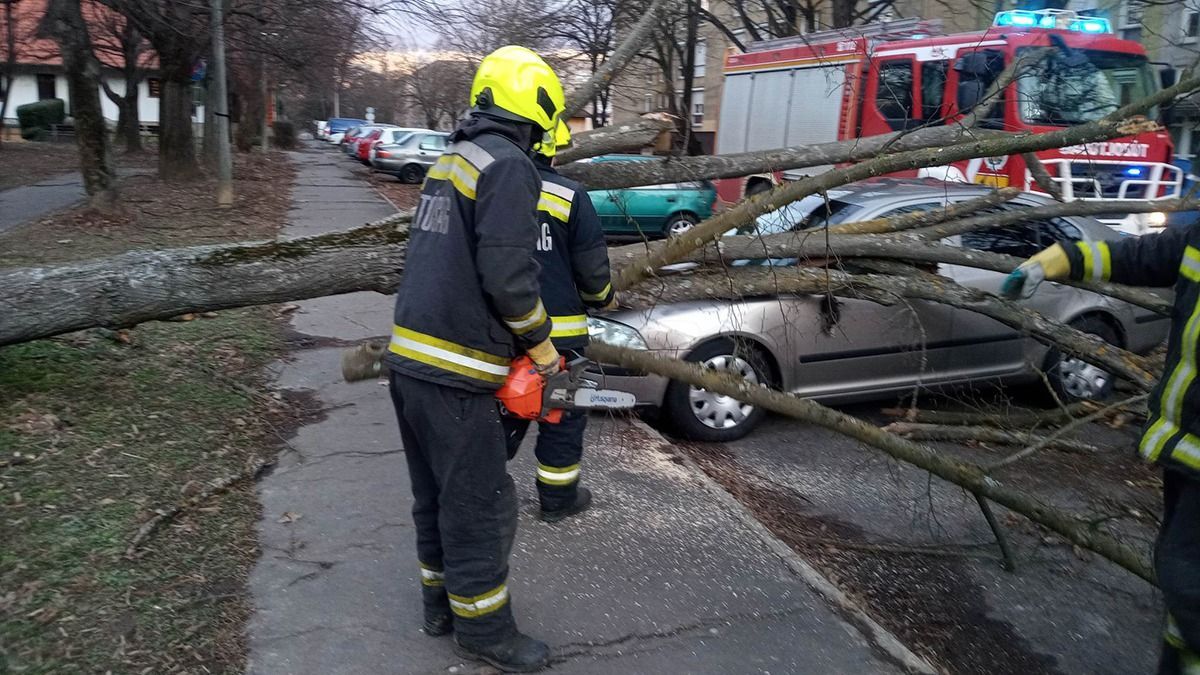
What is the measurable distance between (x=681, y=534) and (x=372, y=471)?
1.63 meters

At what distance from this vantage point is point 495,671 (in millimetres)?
3158

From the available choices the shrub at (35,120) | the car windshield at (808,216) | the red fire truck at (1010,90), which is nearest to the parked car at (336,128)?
the shrub at (35,120)

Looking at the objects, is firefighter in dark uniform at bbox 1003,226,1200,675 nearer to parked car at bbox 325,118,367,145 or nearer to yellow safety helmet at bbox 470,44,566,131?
yellow safety helmet at bbox 470,44,566,131

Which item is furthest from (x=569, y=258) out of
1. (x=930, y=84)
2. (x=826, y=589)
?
(x=930, y=84)

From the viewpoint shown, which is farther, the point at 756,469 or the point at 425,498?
the point at 756,469

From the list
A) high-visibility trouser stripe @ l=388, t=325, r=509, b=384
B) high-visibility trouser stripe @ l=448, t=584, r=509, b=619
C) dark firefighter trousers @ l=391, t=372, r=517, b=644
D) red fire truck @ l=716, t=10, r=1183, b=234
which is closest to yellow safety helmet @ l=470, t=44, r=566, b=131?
high-visibility trouser stripe @ l=388, t=325, r=509, b=384

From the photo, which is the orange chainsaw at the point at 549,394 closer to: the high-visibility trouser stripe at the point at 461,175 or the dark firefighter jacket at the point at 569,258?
the dark firefighter jacket at the point at 569,258

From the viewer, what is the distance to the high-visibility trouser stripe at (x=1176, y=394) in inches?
93.3

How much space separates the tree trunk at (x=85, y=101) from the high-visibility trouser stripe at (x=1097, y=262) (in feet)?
39.6

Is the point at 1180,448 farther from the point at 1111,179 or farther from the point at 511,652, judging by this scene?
the point at 1111,179

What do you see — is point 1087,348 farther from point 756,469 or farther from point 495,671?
point 495,671

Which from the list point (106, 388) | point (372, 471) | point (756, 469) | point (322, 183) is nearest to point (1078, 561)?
point (756, 469)

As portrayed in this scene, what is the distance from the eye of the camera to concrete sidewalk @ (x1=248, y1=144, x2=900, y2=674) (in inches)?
129

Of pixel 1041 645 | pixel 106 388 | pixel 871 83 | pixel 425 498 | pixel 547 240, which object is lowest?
pixel 1041 645
